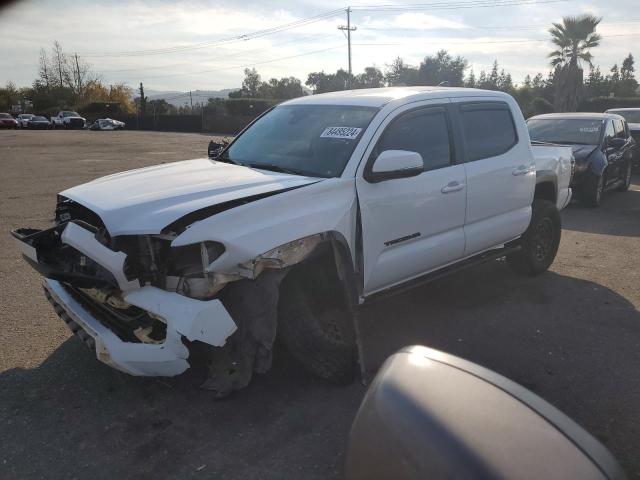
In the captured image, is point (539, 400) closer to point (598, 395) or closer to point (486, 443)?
point (486, 443)

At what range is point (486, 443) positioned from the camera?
1.11m

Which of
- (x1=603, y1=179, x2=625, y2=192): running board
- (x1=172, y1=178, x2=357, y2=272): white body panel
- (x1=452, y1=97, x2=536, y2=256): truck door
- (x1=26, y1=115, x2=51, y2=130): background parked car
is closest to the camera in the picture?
(x1=172, y1=178, x2=357, y2=272): white body panel

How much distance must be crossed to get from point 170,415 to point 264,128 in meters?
2.56

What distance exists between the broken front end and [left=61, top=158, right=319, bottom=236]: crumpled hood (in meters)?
0.10

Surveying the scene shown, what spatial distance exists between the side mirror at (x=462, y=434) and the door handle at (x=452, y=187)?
10.4 ft

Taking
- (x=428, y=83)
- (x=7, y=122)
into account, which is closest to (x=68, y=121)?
(x=7, y=122)

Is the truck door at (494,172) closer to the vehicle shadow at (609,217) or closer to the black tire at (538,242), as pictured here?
the black tire at (538,242)

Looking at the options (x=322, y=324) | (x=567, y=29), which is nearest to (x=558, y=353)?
(x=322, y=324)

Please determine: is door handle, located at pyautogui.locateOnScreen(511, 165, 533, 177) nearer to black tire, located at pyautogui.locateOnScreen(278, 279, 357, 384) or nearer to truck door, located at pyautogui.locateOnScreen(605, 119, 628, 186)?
black tire, located at pyautogui.locateOnScreen(278, 279, 357, 384)

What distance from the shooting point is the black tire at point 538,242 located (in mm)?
5777

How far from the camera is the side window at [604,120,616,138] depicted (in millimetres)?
10695

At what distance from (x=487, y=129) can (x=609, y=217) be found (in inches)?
221

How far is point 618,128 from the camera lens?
11531 millimetres

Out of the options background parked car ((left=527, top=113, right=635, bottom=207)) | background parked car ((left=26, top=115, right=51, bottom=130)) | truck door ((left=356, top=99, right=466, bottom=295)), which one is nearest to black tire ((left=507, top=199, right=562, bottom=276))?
truck door ((left=356, top=99, right=466, bottom=295))
